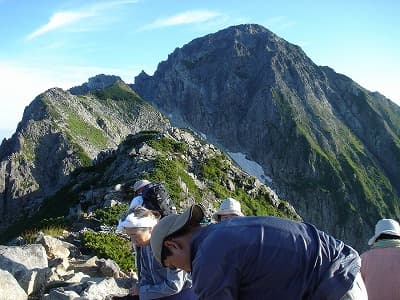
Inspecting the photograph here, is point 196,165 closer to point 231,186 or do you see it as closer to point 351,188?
point 231,186

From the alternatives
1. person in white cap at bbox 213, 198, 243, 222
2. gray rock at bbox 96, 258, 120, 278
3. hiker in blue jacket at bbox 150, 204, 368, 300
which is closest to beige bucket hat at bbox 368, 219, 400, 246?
hiker in blue jacket at bbox 150, 204, 368, 300

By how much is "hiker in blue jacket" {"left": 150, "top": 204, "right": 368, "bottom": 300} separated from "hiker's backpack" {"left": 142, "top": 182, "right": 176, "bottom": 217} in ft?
14.9

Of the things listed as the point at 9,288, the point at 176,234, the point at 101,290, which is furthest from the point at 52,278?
the point at 176,234

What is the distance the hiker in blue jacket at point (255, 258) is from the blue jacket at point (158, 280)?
250 centimetres

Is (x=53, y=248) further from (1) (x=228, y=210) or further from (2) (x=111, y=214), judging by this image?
(2) (x=111, y=214)

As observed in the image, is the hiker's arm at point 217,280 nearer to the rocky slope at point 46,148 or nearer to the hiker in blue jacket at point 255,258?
the hiker in blue jacket at point 255,258

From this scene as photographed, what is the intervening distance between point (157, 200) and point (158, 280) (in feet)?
7.72

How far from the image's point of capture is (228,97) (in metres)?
178

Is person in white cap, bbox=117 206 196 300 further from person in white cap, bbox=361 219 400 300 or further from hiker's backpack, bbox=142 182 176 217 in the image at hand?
person in white cap, bbox=361 219 400 300

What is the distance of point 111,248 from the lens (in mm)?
15141

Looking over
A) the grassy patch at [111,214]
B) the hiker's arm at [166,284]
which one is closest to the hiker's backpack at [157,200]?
the hiker's arm at [166,284]

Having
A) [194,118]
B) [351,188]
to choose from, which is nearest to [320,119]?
[351,188]

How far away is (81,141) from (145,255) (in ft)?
276

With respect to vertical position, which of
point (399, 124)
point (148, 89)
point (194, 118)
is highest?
point (148, 89)
